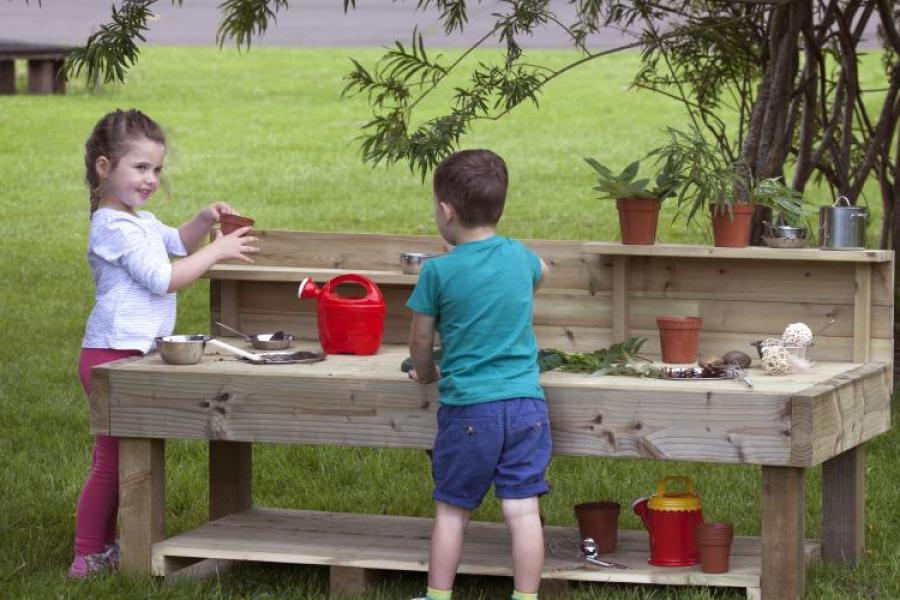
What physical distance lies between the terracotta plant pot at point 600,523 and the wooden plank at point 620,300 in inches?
19.7

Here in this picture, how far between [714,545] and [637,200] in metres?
0.99

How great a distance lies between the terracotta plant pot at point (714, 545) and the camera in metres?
4.36

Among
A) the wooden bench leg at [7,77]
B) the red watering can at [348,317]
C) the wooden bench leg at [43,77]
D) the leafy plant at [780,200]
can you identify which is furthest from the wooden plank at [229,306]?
the wooden bench leg at [7,77]

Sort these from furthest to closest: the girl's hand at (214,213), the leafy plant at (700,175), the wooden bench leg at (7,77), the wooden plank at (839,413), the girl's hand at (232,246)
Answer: the wooden bench leg at (7,77), the girl's hand at (214,213), the leafy plant at (700,175), the girl's hand at (232,246), the wooden plank at (839,413)

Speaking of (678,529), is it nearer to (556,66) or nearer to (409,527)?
(409,527)

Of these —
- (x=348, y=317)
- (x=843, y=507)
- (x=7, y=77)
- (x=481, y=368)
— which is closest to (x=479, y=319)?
(x=481, y=368)

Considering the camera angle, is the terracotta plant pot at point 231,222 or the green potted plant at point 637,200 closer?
the green potted plant at point 637,200

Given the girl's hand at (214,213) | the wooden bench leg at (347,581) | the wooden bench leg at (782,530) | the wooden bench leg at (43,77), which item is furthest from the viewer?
the wooden bench leg at (43,77)

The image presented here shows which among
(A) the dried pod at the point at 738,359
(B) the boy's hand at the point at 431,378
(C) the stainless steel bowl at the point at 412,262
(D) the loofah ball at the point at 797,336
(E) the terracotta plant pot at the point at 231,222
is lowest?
(B) the boy's hand at the point at 431,378

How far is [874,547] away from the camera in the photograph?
518cm

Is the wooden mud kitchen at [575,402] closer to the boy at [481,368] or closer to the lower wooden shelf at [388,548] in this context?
the lower wooden shelf at [388,548]

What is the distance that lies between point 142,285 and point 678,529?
5.23 ft

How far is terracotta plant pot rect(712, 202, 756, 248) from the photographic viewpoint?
15.6 feet

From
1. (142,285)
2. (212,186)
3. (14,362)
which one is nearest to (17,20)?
(212,186)
